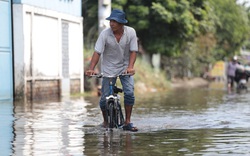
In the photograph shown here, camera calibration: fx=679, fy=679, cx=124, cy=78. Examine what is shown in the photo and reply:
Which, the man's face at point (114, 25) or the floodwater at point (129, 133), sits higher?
the man's face at point (114, 25)

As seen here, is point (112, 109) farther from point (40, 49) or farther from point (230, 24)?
point (230, 24)

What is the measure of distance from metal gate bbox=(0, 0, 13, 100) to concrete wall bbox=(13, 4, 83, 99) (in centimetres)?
26

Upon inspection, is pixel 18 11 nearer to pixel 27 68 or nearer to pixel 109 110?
pixel 27 68

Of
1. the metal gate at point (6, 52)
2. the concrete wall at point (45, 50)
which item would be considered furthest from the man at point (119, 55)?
the concrete wall at point (45, 50)

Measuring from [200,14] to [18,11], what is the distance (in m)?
18.1

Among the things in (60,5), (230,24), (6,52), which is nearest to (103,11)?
(60,5)

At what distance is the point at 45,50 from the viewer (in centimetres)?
2255

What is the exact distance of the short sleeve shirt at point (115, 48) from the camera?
456 inches

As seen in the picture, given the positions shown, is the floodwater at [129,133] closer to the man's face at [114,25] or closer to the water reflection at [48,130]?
the water reflection at [48,130]

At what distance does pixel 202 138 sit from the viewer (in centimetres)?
1059

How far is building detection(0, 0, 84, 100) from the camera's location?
20.2 m

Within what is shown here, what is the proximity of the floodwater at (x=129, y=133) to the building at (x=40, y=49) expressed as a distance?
3654 mm

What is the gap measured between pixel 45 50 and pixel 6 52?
2.70 metres

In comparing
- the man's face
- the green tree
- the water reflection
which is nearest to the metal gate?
the water reflection
